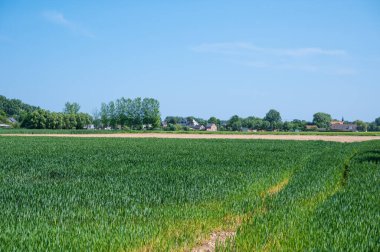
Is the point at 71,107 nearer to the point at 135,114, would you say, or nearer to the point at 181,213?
the point at 135,114

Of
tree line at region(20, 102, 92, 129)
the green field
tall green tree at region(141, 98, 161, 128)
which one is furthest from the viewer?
tall green tree at region(141, 98, 161, 128)

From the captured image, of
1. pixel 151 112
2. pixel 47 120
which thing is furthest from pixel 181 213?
pixel 151 112

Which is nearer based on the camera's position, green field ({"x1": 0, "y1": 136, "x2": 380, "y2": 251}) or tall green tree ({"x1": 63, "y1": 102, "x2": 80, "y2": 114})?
green field ({"x1": 0, "y1": 136, "x2": 380, "y2": 251})

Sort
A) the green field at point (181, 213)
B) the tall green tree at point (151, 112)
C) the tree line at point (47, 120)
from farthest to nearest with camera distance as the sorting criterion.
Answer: the tall green tree at point (151, 112) → the tree line at point (47, 120) → the green field at point (181, 213)

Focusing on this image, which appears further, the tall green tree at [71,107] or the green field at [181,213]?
the tall green tree at [71,107]

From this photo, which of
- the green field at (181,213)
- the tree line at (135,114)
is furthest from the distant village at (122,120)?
the green field at (181,213)

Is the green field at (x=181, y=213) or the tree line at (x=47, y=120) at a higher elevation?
the tree line at (x=47, y=120)

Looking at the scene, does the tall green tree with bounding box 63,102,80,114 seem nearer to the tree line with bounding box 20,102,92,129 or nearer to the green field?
the tree line with bounding box 20,102,92,129

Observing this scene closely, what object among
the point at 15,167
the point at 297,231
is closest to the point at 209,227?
the point at 297,231

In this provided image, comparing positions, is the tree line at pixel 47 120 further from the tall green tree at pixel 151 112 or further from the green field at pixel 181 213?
the green field at pixel 181 213

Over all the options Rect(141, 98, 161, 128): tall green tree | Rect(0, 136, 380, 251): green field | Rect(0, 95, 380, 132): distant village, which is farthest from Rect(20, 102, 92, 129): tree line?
Rect(0, 136, 380, 251): green field

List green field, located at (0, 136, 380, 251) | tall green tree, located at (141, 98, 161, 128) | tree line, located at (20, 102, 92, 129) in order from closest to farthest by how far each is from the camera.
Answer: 1. green field, located at (0, 136, 380, 251)
2. tree line, located at (20, 102, 92, 129)
3. tall green tree, located at (141, 98, 161, 128)

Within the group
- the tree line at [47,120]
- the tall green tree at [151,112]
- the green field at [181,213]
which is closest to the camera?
the green field at [181,213]

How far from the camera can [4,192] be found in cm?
1237
